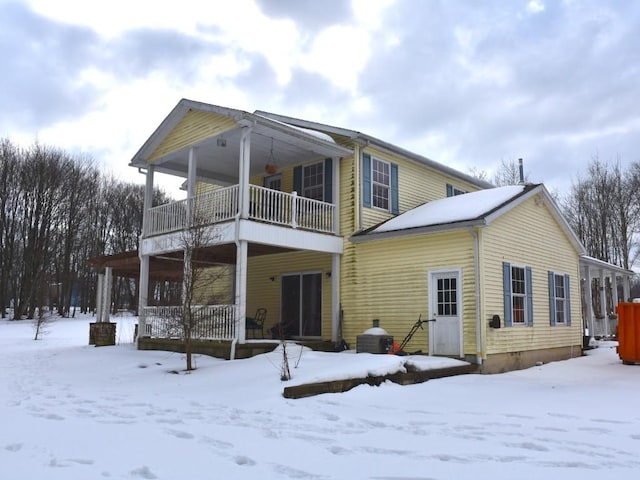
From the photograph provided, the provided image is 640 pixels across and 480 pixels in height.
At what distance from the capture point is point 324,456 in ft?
17.8

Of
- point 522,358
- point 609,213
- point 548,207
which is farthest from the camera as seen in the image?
point 609,213

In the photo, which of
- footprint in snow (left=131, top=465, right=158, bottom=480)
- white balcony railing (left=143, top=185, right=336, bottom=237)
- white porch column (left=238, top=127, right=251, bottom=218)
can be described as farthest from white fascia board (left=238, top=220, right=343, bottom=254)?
footprint in snow (left=131, top=465, right=158, bottom=480)

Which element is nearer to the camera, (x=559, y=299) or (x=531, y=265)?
(x=531, y=265)

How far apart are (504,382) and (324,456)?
657 centimetres

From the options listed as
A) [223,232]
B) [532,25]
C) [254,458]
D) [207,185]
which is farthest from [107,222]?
[254,458]

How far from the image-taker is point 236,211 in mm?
13867

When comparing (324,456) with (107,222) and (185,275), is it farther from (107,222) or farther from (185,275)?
(107,222)

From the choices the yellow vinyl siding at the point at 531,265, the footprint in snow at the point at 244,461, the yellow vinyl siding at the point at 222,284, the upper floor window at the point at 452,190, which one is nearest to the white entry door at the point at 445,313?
the yellow vinyl siding at the point at 531,265

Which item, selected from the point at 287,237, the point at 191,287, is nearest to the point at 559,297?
the point at 287,237

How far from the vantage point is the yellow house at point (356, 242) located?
12.9 m

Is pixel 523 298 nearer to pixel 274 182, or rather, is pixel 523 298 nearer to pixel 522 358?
pixel 522 358

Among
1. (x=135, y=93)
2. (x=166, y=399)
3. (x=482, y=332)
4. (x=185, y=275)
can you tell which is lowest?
(x=166, y=399)

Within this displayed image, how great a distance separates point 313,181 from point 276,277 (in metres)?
3.28

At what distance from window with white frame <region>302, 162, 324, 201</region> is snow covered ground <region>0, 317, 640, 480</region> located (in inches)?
218
